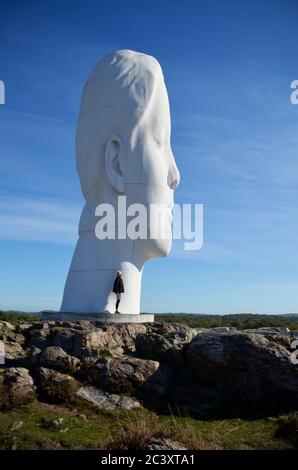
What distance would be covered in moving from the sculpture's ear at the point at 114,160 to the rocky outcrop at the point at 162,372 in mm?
5225

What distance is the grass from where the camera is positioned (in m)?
7.14

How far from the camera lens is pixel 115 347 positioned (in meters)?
11.4

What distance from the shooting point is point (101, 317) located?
538 inches

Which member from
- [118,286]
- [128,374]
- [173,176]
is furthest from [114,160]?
[128,374]

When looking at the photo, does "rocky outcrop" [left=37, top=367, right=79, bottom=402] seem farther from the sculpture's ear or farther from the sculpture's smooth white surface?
the sculpture's ear

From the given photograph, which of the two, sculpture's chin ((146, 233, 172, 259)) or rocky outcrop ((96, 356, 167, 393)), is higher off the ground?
sculpture's chin ((146, 233, 172, 259))

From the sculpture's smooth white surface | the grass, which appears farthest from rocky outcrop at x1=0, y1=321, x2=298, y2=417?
the sculpture's smooth white surface

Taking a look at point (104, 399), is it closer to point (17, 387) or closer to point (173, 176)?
point (17, 387)

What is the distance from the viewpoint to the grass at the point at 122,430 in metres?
7.14

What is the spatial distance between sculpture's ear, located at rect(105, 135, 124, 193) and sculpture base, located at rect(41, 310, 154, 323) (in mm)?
3837

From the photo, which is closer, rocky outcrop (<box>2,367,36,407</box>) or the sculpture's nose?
rocky outcrop (<box>2,367,36,407</box>)

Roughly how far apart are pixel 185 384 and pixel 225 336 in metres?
1.34

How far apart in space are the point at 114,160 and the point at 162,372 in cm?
724

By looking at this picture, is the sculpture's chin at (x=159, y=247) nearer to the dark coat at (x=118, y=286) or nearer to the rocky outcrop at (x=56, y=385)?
the dark coat at (x=118, y=286)
